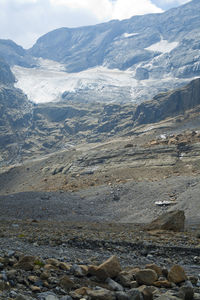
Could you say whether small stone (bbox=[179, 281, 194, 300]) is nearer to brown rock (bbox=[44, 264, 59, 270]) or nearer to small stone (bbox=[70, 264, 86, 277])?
small stone (bbox=[70, 264, 86, 277])

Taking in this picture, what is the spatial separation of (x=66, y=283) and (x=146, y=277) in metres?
1.84

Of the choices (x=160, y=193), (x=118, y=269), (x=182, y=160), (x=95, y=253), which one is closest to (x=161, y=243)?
(x=95, y=253)

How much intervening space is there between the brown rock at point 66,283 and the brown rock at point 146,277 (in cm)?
154

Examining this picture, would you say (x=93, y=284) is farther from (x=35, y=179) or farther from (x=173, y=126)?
(x=173, y=126)

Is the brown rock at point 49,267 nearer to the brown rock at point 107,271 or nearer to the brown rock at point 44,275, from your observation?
the brown rock at point 44,275

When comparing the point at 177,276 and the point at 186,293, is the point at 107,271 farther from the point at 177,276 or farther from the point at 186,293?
the point at 186,293

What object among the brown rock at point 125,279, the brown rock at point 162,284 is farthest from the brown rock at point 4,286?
the brown rock at point 162,284

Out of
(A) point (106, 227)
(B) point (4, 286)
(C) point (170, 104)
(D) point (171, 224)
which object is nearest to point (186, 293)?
(B) point (4, 286)

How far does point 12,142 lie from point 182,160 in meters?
148

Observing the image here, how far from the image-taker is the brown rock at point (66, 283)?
697 cm

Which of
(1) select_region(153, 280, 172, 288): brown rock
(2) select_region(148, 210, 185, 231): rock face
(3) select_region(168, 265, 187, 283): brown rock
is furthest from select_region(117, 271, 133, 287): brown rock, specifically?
(2) select_region(148, 210, 185, 231): rock face

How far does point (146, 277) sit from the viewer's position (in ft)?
25.2

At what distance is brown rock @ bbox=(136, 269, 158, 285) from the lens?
7.63m

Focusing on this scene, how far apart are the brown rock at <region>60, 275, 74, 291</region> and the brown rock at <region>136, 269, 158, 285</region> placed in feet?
5.06
